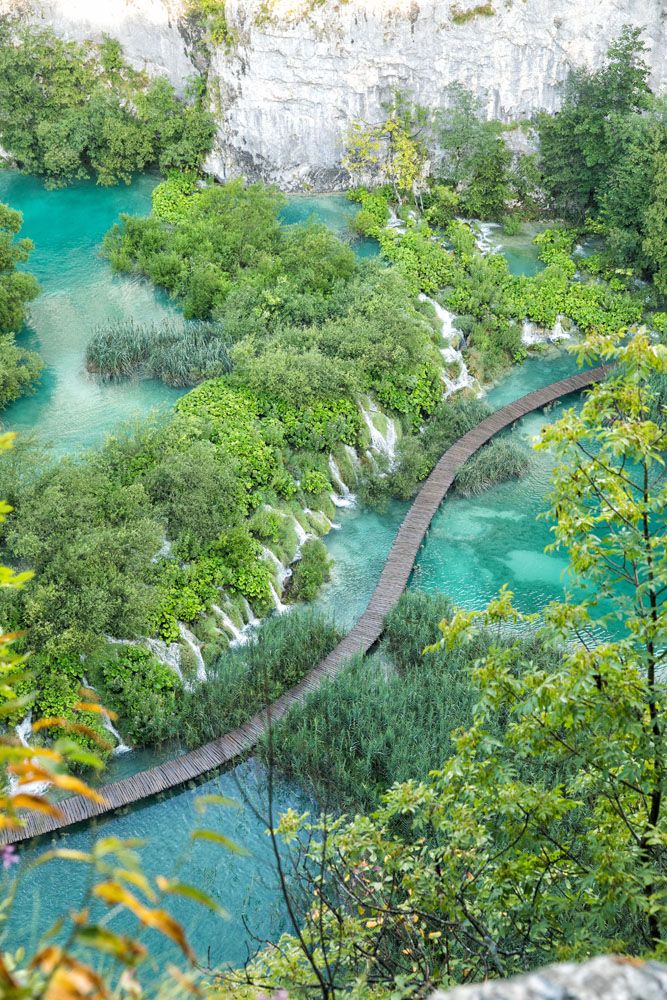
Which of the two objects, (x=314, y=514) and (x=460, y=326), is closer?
(x=314, y=514)

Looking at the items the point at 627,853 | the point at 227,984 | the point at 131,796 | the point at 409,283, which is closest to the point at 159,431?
the point at 131,796

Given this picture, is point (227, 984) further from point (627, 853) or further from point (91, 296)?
point (91, 296)

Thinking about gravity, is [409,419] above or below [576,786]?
below

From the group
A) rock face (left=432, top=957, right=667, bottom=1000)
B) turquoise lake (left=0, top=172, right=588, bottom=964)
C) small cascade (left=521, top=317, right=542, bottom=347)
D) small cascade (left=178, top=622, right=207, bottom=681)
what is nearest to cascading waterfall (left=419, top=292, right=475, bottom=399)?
turquoise lake (left=0, top=172, right=588, bottom=964)

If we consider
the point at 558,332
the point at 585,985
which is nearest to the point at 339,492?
the point at 558,332

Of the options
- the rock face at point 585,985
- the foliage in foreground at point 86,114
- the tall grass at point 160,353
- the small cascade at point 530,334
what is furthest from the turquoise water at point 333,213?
the rock face at point 585,985

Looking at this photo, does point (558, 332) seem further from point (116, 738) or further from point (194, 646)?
point (116, 738)

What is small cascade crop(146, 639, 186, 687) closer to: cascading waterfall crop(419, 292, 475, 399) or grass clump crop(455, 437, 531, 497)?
grass clump crop(455, 437, 531, 497)

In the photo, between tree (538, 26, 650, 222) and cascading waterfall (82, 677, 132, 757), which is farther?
tree (538, 26, 650, 222)
